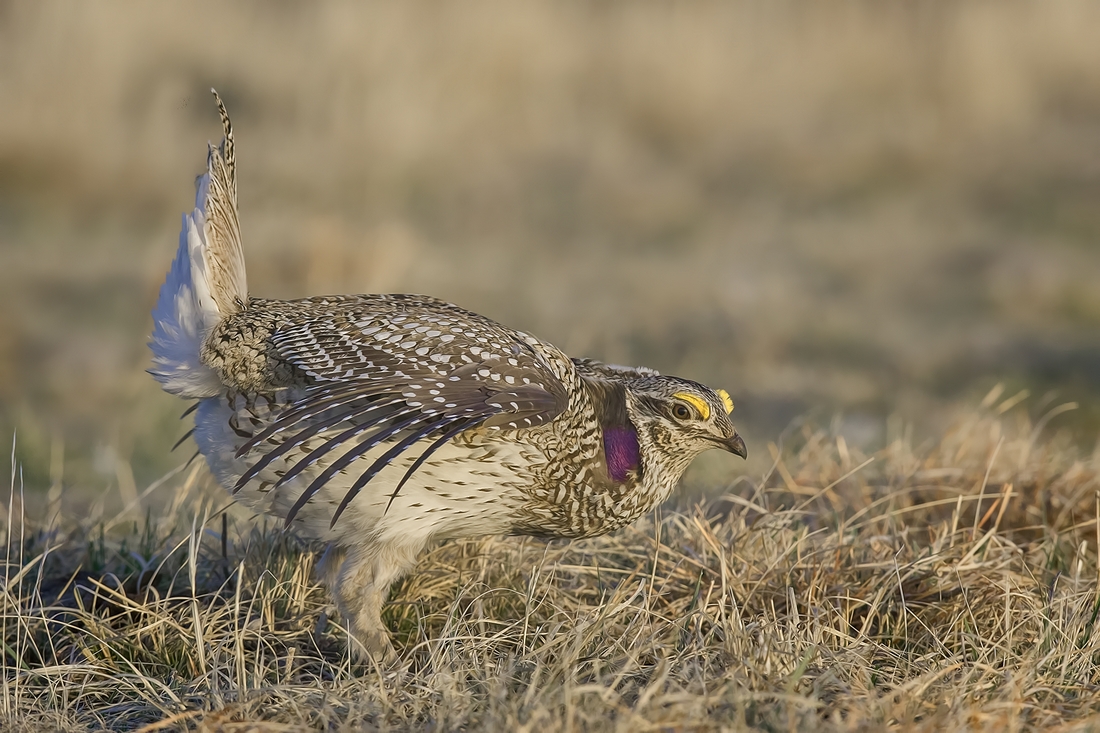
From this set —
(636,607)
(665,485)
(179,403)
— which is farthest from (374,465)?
(179,403)

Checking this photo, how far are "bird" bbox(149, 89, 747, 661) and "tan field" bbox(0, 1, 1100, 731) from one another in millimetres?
226

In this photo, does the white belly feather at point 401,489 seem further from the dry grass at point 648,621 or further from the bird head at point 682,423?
the bird head at point 682,423

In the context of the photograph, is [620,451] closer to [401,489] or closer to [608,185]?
[401,489]

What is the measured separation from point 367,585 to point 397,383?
25.1 inches

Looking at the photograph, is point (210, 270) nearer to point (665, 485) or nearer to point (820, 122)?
point (665, 485)

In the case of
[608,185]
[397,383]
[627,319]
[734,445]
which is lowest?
[627,319]

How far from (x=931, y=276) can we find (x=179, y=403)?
5.81 meters

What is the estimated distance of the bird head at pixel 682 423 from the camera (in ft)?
12.3

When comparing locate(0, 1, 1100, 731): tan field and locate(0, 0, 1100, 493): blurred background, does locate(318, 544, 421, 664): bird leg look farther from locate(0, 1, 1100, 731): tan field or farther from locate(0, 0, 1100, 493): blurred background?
locate(0, 0, 1100, 493): blurred background

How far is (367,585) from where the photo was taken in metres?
3.52

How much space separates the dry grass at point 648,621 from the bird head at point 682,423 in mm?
252

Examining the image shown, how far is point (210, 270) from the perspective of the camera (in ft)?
12.0

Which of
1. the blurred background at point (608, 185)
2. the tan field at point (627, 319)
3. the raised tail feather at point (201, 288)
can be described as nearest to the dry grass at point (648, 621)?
the tan field at point (627, 319)

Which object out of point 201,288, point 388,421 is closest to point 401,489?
point 388,421
